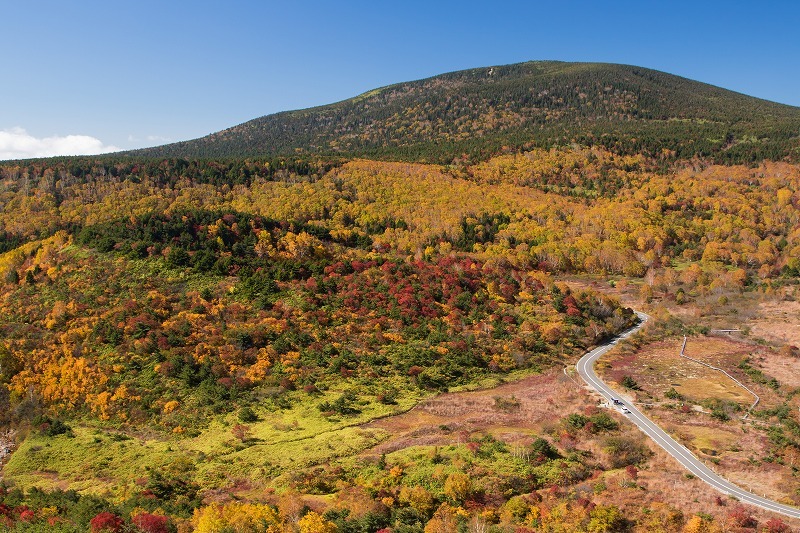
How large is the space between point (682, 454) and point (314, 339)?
51767mm

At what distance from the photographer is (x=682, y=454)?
50844 millimetres

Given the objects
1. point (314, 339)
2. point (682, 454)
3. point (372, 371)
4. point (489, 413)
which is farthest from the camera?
point (314, 339)

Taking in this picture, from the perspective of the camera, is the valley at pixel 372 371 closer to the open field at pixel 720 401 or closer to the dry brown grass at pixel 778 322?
the open field at pixel 720 401

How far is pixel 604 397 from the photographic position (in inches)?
2594

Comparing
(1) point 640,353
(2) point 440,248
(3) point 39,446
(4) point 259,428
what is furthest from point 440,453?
(2) point 440,248

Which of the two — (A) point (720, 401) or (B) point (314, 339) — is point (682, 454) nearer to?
(A) point (720, 401)

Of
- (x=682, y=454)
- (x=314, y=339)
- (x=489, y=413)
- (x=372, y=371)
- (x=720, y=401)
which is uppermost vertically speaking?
(x=314, y=339)

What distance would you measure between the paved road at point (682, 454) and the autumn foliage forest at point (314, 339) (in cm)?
300

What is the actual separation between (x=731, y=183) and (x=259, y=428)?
7539 inches

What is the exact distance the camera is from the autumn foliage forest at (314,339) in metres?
42.7

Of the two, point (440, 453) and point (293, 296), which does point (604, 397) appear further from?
point (293, 296)

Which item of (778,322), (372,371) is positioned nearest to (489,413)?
(372,371)

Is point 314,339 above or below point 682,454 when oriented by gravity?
above

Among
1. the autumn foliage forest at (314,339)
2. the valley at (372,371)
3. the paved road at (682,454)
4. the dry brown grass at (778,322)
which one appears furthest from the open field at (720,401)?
the dry brown grass at (778,322)
